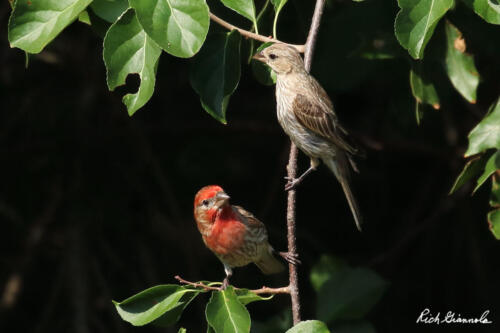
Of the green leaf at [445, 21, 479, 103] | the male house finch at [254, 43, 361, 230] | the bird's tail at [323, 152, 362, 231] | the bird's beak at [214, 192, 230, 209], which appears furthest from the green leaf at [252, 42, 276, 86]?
the green leaf at [445, 21, 479, 103]

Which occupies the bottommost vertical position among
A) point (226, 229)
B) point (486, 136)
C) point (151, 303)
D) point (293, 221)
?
point (226, 229)

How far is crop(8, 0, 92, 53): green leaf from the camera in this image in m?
3.48

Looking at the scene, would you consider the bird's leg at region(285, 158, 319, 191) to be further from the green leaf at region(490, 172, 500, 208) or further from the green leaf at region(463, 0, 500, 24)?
the green leaf at region(463, 0, 500, 24)

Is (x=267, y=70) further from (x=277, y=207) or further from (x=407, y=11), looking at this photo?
(x=277, y=207)

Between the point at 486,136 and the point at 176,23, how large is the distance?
147 cm

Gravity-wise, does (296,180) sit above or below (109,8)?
below

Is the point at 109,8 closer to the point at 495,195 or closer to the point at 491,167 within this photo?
the point at 491,167

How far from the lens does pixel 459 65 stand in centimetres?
447

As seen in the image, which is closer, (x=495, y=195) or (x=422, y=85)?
(x=495, y=195)

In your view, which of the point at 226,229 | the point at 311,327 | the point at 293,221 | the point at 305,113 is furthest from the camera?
the point at 226,229

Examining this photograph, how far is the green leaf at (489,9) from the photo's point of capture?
3.56m

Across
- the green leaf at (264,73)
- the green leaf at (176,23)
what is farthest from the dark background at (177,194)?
the green leaf at (176,23)

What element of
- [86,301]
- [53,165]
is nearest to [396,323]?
[86,301]

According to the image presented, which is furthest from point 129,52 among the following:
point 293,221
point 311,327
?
point 311,327
